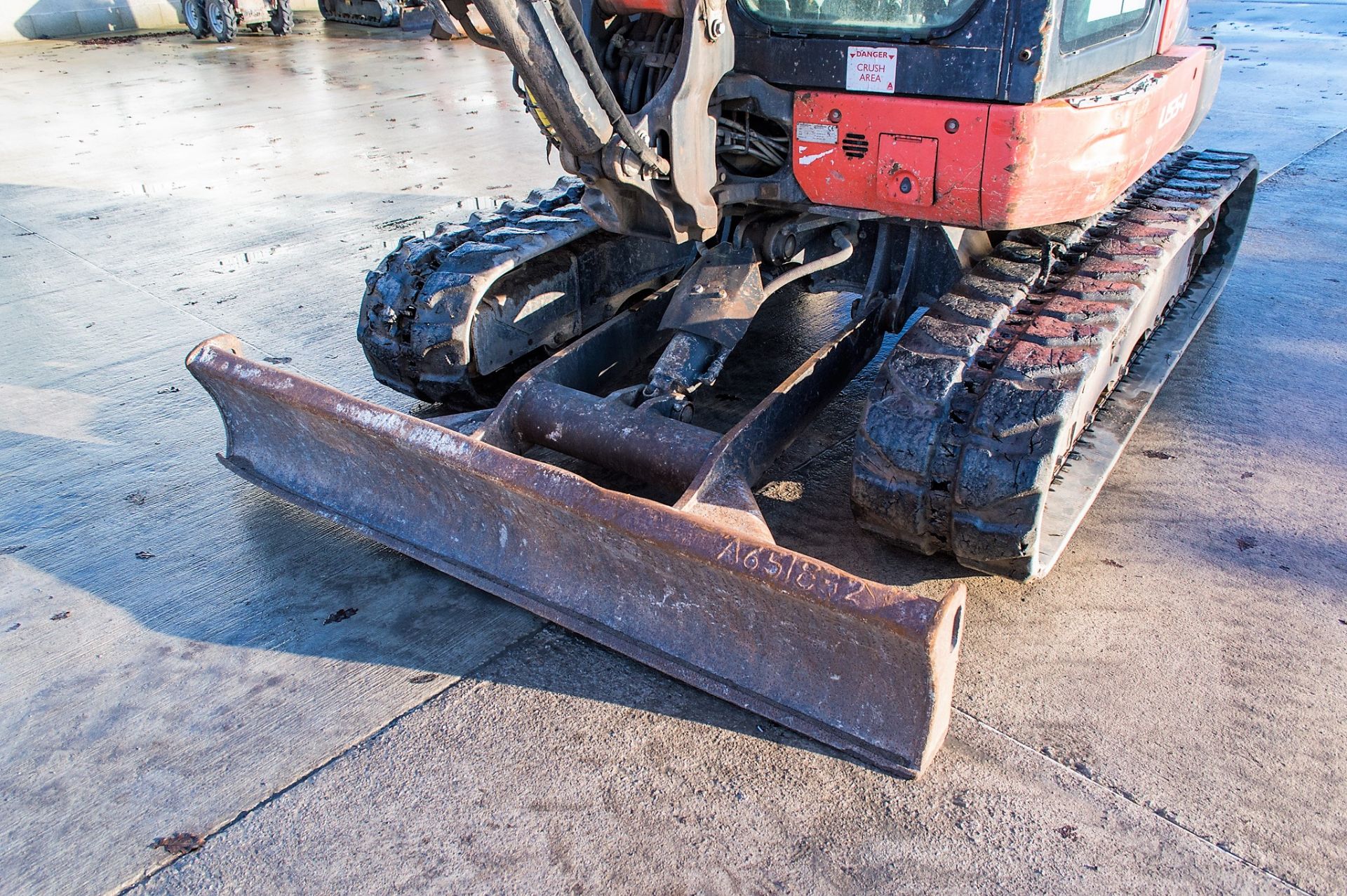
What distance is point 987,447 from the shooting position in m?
2.86

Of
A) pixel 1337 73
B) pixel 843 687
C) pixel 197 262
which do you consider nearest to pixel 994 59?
pixel 843 687

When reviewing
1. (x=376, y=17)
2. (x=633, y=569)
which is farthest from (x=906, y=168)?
(x=376, y=17)

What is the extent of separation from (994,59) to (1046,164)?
336mm

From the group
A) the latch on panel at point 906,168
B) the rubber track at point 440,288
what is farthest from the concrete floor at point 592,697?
the latch on panel at point 906,168

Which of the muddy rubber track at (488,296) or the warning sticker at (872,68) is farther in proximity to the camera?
the muddy rubber track at (488,296)

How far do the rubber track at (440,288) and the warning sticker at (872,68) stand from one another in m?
1.28

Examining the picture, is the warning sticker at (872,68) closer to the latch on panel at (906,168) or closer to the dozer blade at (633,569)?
the latch on panel at (906,168)

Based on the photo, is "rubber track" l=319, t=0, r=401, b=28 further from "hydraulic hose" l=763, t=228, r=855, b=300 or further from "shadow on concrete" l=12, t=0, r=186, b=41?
"hydraulic hose" l=763, t=228, r=855, b=300

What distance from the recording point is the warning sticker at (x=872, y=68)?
9.94 ft

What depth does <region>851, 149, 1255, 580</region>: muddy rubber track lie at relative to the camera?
9.37 feet

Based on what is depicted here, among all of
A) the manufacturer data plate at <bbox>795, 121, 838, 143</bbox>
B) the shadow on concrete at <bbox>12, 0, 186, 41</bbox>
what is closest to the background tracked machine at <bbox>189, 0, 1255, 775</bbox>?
the manufacturer data plate at <bbox>795, 121, 838, 143</bbox>

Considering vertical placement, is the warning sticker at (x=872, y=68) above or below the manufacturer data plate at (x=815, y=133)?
above

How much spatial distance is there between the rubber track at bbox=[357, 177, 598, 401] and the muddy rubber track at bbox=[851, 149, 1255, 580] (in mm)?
1541

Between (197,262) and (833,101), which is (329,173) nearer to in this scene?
(197,262)
